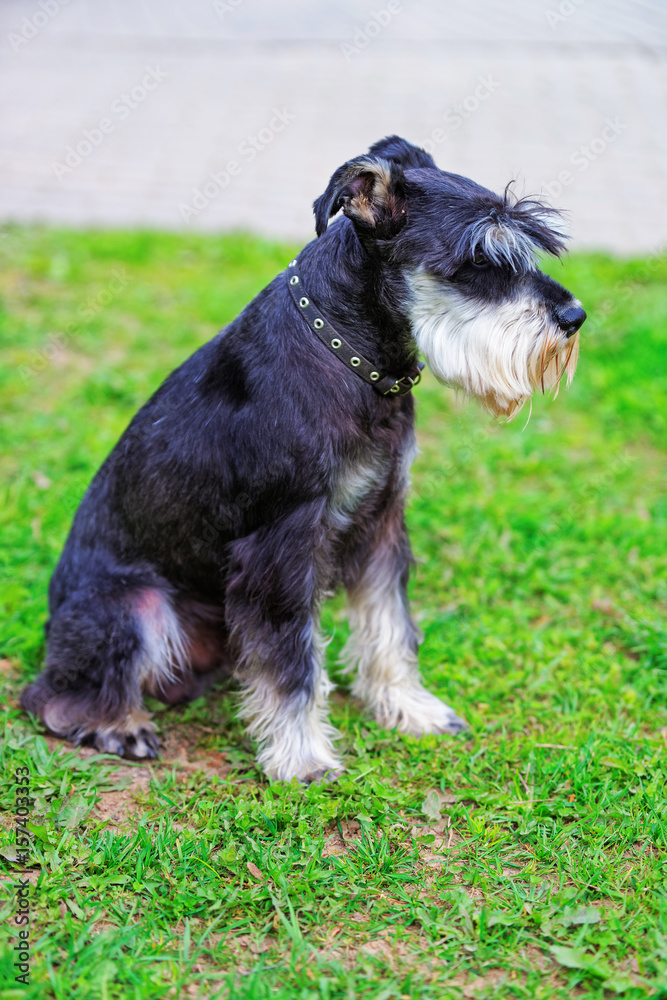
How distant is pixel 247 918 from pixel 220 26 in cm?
1362

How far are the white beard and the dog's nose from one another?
0.02m

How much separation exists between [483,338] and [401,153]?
2.42 feet

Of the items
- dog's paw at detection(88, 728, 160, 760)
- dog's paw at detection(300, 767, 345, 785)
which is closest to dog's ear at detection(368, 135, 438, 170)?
dog's paw at detection(300, 767, 345, 785)

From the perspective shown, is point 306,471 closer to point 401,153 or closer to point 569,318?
point 569,318

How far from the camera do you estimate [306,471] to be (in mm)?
2713

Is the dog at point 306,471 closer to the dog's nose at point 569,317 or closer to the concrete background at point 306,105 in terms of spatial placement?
the dog's nose at point 569,317

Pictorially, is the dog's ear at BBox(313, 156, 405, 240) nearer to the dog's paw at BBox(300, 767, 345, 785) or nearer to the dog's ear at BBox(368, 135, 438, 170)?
the dog's ear at BBox(368, 135, 438, 170)

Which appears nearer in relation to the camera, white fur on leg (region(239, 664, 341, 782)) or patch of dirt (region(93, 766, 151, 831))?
patch of dirt (region(93, 766, 151, 831))

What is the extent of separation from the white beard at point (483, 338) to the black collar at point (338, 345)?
161 millimetres

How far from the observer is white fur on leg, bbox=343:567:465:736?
3.27 meters

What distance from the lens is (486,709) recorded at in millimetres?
3406

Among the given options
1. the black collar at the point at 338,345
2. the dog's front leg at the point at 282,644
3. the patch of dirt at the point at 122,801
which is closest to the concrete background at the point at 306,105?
the black collar at the point at 338,345

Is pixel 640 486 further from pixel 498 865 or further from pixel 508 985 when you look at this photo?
pixel 508 985

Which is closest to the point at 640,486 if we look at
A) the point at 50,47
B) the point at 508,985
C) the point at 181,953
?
the point at 508,985
